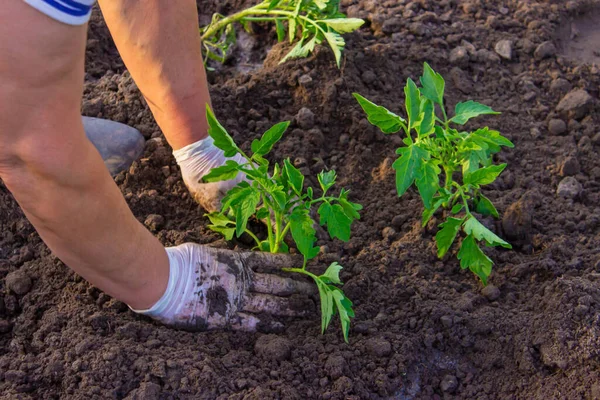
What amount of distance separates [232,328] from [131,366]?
0.40 meters

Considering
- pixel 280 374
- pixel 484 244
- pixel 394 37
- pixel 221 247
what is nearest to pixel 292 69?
pixel 394 37

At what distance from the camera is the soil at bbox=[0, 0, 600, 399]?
208cm

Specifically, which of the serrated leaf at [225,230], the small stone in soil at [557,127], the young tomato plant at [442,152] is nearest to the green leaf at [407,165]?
the young tomato plant at [442,152]

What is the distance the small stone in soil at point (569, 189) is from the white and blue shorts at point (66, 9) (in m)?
2.12

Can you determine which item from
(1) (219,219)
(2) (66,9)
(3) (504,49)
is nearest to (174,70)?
(1) (219,219)

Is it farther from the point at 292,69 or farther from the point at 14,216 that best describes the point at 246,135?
the point at 14,216

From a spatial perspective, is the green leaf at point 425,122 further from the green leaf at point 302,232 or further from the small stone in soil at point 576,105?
the small stone in soil at point 576,105

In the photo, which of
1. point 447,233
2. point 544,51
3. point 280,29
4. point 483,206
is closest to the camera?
point 447,233

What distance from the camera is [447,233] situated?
7.71 feet

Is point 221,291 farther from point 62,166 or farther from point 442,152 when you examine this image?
point 442,152

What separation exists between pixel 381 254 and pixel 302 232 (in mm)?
524

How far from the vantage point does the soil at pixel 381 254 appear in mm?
2076

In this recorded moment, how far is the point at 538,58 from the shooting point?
3512 mm

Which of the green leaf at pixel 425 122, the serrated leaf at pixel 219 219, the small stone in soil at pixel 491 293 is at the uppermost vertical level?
the green leaf at pixel 425 122
